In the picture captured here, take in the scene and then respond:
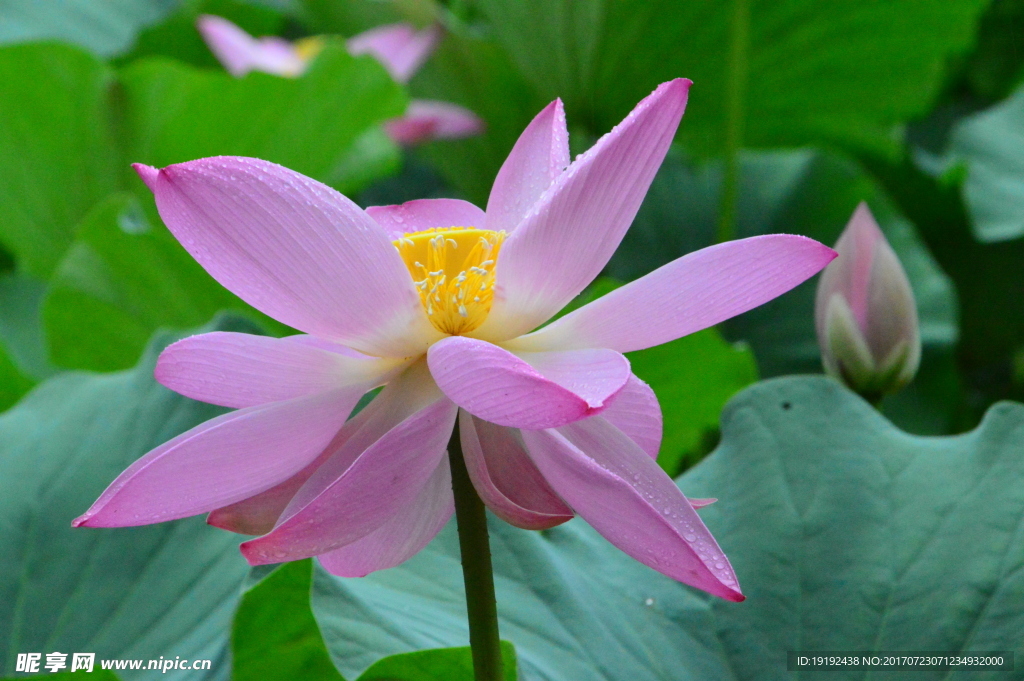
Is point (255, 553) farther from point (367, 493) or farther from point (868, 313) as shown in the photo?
point (868, 313)

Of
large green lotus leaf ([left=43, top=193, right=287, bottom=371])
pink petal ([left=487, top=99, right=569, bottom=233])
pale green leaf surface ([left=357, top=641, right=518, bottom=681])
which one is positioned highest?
pink petal ([left=487, top=99, right=569, bottom=233])

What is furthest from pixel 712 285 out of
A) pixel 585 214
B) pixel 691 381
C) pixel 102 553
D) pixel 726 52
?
pixel 726 52

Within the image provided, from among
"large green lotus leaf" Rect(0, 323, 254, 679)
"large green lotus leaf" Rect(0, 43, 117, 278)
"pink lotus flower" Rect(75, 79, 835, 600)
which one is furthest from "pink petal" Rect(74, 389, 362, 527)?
"large green lotus leaf" Rect(0, 43, 117, 278)

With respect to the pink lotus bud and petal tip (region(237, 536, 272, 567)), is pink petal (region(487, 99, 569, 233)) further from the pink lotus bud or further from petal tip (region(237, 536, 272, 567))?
the pink lotus bud

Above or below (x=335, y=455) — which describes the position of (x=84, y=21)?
below

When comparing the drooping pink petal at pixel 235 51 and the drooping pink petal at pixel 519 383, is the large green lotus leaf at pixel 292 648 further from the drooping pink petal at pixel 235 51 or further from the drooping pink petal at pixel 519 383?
the drooping pink petal at pixel 235 51

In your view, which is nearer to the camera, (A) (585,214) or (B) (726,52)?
(A) (585,214)
